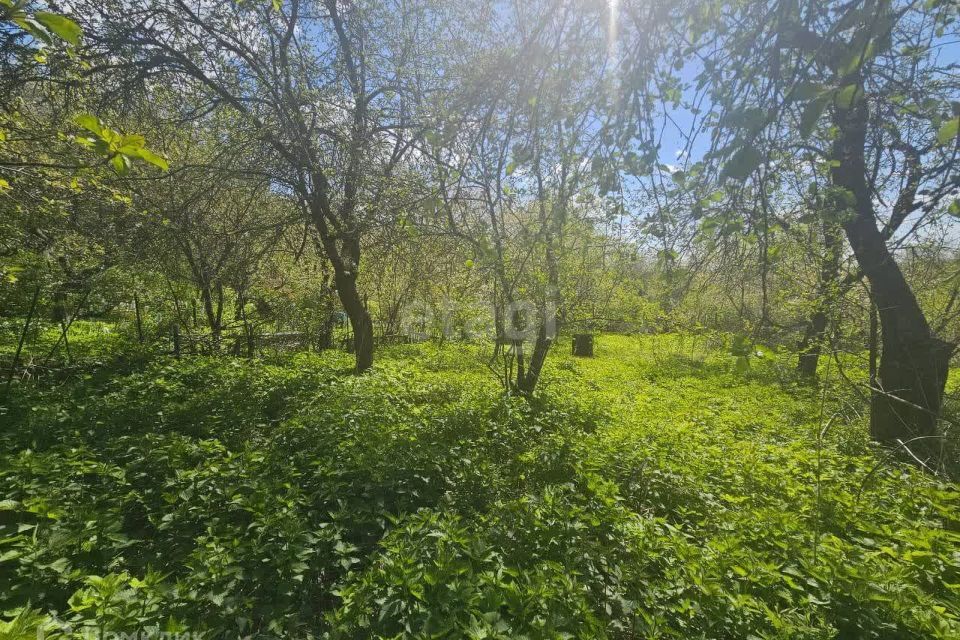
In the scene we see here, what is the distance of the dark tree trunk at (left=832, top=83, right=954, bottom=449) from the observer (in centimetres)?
467

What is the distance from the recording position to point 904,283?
4824 millimetres

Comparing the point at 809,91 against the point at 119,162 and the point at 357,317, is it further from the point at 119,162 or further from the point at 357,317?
the point at 357,317

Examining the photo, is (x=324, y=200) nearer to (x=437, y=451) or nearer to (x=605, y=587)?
(x=437, y=451)

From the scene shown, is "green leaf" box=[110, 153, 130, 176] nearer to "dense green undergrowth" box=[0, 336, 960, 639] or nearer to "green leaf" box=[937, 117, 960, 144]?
"dense green undergrowth" box=[0, 336, 960, 639]

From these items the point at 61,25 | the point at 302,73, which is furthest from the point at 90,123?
the point at 302,73

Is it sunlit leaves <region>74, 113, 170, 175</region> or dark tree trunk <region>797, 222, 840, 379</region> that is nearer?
sunlit leaves <region>74, 113, 170, 175</region>

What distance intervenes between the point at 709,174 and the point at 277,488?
11.5ft

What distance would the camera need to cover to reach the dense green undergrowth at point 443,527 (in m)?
1.86

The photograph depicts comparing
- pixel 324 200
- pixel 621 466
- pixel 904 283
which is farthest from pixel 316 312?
pixel 904 283

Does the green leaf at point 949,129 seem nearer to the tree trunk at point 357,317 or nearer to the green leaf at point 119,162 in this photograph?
the green leaf at point 119,162

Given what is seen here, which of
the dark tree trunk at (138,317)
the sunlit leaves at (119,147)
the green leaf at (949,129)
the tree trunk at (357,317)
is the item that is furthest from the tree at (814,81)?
the dark tree trunk at (138,317)

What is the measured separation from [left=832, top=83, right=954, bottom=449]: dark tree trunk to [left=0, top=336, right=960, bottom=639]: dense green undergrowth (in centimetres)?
57

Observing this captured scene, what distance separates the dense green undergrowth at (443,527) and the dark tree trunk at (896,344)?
0.57m

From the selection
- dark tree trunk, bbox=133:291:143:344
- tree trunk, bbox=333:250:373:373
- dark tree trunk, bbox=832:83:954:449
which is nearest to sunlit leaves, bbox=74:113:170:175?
tree trunk, bbox=333:250:373:373
